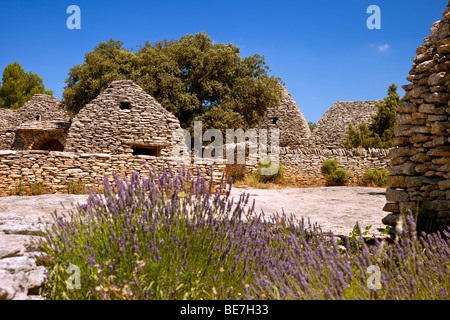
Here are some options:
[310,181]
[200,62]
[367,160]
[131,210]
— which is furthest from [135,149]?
[131,210]

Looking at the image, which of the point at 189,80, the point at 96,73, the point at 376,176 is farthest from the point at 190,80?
the point at 376,176

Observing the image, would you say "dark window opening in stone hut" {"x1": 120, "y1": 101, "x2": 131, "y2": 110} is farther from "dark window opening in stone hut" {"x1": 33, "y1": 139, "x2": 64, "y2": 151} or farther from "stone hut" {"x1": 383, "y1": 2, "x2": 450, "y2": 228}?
"stone hut" {"x1": 383, "y1": 2, "x2": 450, "y2": 228}

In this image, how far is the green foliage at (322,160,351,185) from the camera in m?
14.7

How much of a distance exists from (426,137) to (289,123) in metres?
22.4

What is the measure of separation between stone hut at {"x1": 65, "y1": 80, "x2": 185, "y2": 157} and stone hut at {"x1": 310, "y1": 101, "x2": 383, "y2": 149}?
53.9 ft

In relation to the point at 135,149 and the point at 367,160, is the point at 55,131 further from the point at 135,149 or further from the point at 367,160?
the point at 367,160

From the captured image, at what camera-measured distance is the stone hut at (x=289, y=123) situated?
87.7 ft

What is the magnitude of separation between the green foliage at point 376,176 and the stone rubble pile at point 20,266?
13.5m

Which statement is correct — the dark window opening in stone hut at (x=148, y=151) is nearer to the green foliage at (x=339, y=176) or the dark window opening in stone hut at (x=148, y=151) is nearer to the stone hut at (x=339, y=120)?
the green foliage at (x=339, y=176)

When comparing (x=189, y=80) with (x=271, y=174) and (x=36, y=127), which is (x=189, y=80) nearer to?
(x=271, y=174)

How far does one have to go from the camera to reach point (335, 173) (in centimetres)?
1484

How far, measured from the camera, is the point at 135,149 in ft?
50.1

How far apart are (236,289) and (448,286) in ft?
5.13

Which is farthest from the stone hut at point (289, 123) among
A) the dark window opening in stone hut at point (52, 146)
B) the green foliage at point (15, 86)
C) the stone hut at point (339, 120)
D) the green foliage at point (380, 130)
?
the green foliage at point (15, 86)
